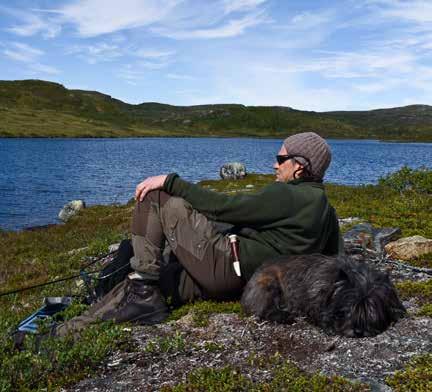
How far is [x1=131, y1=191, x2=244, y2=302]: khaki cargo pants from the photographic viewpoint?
698 cm

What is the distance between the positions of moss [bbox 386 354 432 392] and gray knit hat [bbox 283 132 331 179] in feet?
9.78

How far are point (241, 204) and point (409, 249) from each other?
20.3 ft

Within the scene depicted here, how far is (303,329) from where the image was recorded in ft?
Answer: 21.5

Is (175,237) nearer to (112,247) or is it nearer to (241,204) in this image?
(241,204)

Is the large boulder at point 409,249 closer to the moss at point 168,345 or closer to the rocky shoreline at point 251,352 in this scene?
the rocky shoreline at point 251,352

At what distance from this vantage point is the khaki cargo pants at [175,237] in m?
6.98

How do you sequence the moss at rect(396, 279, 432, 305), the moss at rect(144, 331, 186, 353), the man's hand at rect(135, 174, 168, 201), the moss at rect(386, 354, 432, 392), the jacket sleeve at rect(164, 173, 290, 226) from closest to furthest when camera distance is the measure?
1. the moss at rect(386, 354, 432, 392)
2. the moss at rect(144, 331, 186, 353)
3. the jacket sleeve at rect(164, 173, 290, 226)
4. the man's hand at rect(135, 174, 168, 201)
5. the moss at rect(396, 279, 432, 305)

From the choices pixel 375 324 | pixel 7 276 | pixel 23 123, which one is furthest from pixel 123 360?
pixel 23 123

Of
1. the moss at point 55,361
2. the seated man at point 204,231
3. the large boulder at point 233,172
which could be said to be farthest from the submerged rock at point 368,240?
the large boulder at point 233,172

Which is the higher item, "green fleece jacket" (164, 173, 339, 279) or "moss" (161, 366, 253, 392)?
"green fleece jacket" (164, 173, 339, 279)

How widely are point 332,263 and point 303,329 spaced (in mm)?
1023

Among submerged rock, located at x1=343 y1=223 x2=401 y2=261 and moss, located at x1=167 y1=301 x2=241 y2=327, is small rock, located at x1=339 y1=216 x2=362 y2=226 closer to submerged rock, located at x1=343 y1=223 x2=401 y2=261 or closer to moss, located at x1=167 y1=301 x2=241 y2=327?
submerged rock, located at x1=343 y1=223 x2=401 y2=261

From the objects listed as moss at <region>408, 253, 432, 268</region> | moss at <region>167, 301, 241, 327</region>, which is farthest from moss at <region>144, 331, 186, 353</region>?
moss at <region>408, 253, 432, 268</region>

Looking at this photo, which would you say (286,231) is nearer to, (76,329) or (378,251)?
(76,329)
